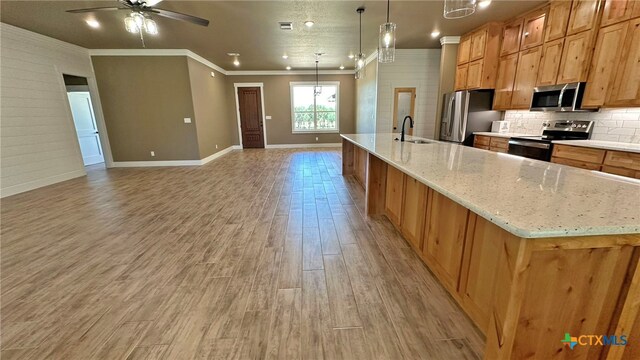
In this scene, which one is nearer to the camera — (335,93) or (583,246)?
(583,246)

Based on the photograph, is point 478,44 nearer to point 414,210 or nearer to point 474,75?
point 474,75

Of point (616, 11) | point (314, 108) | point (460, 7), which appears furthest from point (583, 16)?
point (314, 108)

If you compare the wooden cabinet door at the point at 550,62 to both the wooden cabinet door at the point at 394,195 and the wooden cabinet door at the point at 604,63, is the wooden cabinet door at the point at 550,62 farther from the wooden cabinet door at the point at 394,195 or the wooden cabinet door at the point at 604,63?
the wooden cabinet door at the point at 394,195

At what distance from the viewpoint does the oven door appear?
11.2ft

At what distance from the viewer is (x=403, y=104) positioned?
A: 6383 millimetres

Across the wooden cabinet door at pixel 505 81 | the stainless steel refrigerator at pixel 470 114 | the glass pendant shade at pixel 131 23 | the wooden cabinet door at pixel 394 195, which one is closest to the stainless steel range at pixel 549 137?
the wooden cabinet door at pixel 505 81

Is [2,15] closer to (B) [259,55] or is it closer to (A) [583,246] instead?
(B) [259,55]

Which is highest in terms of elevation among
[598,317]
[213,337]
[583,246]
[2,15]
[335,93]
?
[2,15]

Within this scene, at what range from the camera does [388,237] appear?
A: 8.63 feet

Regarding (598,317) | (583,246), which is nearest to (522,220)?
(583,246)

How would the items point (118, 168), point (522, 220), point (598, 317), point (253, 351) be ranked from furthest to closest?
point (118, 168), point (253, 351), point (598, 317), point (522, 220)

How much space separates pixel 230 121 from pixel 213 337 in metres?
8.70

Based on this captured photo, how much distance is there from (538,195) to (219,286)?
2088 mm

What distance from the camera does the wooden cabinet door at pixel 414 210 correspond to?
2.09m
